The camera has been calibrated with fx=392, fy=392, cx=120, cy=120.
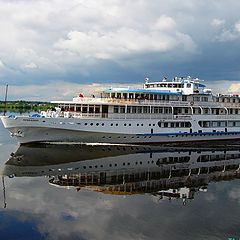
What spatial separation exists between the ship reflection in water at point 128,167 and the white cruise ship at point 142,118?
58.4 inches

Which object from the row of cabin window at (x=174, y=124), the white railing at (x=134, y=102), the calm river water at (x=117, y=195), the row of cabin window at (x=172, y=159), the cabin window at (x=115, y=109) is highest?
the white railing at (x=134, y=102)

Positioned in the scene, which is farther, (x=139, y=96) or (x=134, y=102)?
(x=139, y=96)

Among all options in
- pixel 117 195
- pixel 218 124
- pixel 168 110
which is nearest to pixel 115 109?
pixel 168 110

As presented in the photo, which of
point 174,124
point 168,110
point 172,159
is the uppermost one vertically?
point 168,110

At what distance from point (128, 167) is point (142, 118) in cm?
1270

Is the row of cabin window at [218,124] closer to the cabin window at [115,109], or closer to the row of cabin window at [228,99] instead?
the row of cabin window at [228,99]

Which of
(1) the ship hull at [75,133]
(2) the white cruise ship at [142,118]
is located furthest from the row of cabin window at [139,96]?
(1) the ship hull at [75,133]

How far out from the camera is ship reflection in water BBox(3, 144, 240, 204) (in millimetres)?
26297

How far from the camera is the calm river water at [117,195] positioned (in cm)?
1830

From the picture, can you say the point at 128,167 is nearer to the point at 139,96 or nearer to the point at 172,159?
the point at 172,159

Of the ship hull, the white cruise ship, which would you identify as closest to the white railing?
the white cruise ship

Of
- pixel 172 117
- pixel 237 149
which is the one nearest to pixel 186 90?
pixel 172 117

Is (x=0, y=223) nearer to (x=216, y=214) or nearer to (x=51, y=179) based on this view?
(x=51, y=179)

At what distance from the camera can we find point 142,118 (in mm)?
44375
